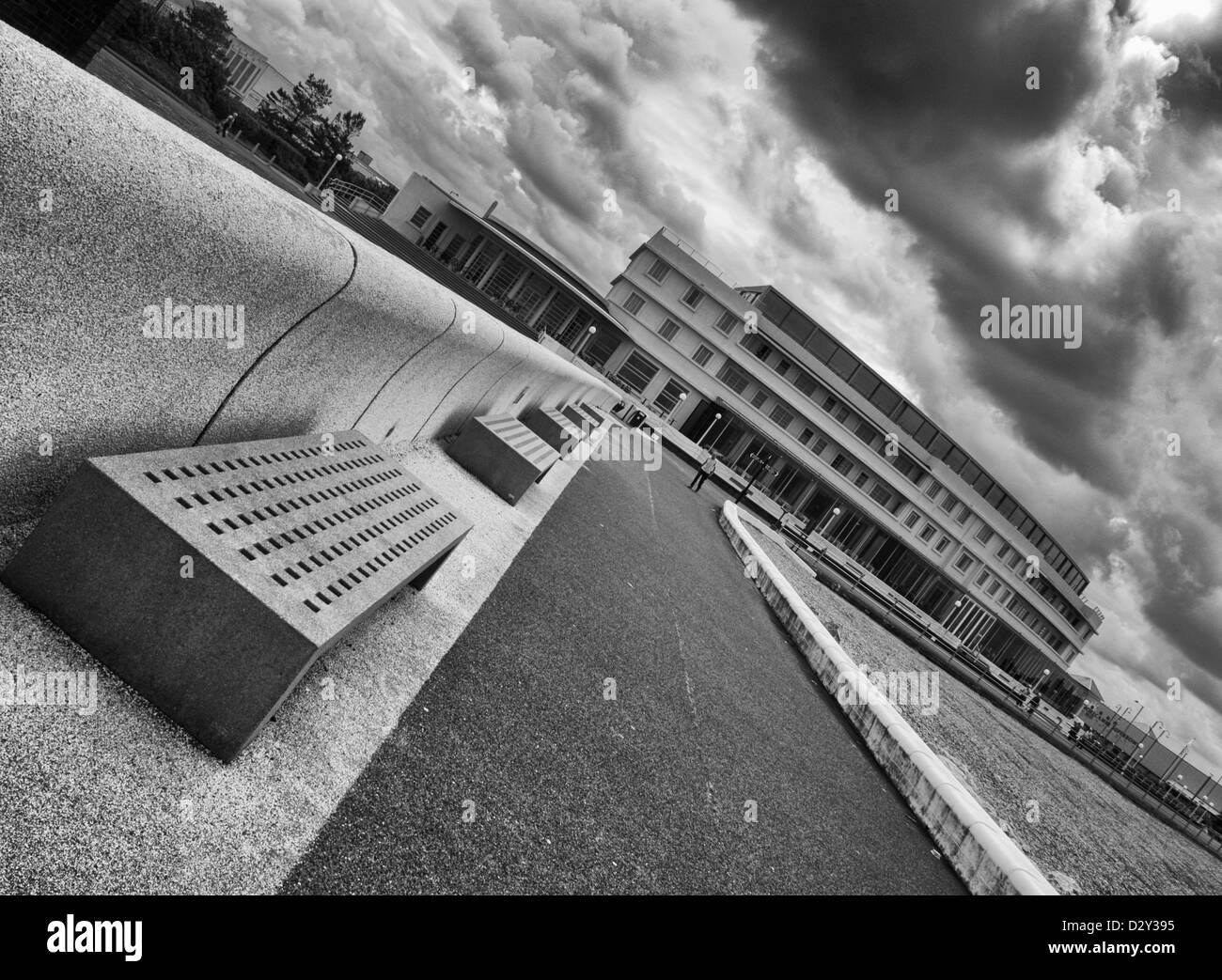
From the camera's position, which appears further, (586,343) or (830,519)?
(830,519)

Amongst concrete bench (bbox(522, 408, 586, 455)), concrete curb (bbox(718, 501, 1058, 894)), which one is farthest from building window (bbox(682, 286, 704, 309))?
concrete curb (bbox(718, 501, 1058, 894))

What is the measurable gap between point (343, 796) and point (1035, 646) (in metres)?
78.6

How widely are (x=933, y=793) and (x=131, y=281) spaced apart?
7195mm

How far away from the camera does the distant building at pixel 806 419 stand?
51.2m

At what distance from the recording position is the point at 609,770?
3895 mm

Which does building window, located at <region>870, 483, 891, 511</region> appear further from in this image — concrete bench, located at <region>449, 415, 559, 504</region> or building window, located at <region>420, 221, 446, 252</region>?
concrete bench, located at <region>449, 415, 559, 504</region>

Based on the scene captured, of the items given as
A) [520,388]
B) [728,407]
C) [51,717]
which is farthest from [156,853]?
[728,407]

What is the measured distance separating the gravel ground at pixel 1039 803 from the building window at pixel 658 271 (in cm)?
3543

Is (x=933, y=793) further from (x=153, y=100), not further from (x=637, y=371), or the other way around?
(x=637, y=371)

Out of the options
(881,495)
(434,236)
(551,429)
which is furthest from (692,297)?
(551,429)

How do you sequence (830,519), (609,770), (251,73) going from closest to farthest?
(609,770) < (830,519) < (251,73)

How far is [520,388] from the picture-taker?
1077 centimetres

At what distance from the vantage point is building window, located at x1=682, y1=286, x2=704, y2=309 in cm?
5119

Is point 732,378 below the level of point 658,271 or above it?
below
